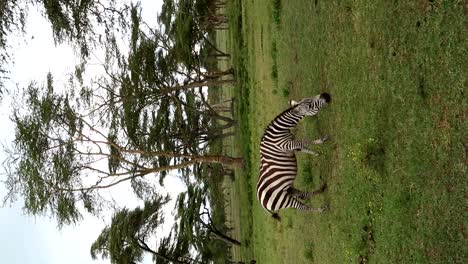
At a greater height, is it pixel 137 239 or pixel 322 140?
pixel 322 140

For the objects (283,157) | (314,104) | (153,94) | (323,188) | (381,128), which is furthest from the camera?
(153,94)

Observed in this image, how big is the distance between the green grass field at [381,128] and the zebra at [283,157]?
2.51 ft

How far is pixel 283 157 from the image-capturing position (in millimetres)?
11477

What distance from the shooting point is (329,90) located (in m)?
12.2

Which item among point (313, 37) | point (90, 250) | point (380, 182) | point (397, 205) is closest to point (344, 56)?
point (313, 37)

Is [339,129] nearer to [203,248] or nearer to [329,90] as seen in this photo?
[329,90]

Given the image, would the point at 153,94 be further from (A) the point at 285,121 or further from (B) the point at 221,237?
(A) the point at 285,121

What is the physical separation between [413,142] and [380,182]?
1.33 m

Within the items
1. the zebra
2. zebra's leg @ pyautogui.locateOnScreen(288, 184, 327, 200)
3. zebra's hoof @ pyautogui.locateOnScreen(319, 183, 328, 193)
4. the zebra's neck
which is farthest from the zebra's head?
zebra's hoof @ pyautogui.locateOnScreen(319, 183, 328, 193)

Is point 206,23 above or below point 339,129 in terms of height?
above

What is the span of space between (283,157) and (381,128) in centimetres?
273

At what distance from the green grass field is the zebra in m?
0.77

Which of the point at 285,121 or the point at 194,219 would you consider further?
the point at 194,219

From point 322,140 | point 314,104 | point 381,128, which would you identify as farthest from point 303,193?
point 381,128
